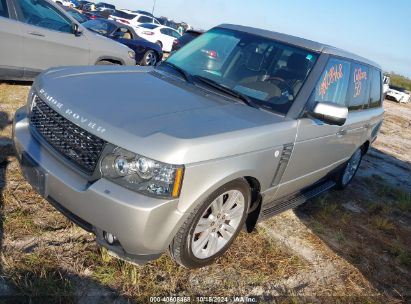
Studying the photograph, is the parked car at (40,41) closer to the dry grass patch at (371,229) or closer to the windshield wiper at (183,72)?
the windshield wiper at (183,72)

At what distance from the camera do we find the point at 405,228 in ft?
16.0

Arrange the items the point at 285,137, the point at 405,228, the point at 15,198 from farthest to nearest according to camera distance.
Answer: the point at 405,228
the point at 15,198
the point at 285,137

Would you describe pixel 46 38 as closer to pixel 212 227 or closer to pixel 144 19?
pixel 212 227

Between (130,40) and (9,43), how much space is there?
6064 millimetres

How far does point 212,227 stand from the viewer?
3.06 meters

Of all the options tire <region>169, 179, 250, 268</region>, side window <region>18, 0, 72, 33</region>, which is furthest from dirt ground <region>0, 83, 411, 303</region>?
side window <region>18, 0, 72, 33</region>

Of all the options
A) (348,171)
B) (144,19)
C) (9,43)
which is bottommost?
(144,19)

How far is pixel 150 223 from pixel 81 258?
0.85m

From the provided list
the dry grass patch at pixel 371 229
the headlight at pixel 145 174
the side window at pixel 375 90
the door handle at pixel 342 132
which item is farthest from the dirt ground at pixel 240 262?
the side window at pixel 375 90

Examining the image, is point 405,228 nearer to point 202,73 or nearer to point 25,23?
point 202,73

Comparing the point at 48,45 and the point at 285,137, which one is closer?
the point at 285,137

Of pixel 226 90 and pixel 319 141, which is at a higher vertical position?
pixel 226 90

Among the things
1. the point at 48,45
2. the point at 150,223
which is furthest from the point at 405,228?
the point at 48,45

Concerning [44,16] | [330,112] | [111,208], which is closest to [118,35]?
[44,16]
